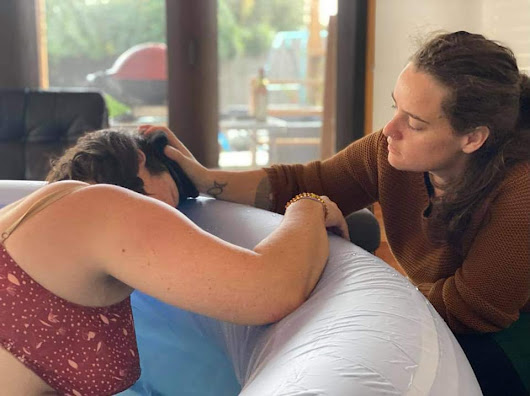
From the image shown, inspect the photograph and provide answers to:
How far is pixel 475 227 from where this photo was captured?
142 cm

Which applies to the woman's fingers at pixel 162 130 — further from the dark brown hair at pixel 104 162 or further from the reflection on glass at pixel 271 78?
the reflection on glass at pixel 271 78

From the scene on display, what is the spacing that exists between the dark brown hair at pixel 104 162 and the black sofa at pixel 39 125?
175 cm

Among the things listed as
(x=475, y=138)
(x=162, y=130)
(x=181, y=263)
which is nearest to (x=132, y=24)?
(x=162, y=130)

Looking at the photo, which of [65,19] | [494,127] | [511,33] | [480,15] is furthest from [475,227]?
[65,19]

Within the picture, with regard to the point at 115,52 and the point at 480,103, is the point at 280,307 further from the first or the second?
the point at 115,52

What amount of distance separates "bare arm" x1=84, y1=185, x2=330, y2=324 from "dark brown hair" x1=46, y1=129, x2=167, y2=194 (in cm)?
26

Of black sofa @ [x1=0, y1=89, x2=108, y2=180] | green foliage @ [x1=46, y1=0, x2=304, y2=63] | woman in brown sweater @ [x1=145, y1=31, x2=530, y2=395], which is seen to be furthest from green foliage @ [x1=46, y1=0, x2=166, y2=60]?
woman in brown sweater @ [x1=145, y1=31, x2=530, y2=395]

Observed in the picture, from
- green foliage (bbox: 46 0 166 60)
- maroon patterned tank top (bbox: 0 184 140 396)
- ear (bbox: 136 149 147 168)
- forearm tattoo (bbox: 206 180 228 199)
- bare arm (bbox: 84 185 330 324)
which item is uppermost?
green foliage (bbox: 46 0 166 60)

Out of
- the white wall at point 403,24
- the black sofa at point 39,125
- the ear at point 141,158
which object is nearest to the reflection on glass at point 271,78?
the white wall at point 403,24

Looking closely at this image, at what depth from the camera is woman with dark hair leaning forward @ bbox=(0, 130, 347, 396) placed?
3.33 ft

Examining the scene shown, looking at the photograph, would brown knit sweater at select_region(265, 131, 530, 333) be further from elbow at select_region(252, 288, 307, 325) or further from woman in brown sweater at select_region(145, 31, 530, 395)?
elbow at select_region(252, 288, 307, 325)

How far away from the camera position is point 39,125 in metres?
3.07

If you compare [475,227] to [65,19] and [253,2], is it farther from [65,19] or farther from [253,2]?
[65,19]

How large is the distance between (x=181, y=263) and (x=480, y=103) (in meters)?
0.71
